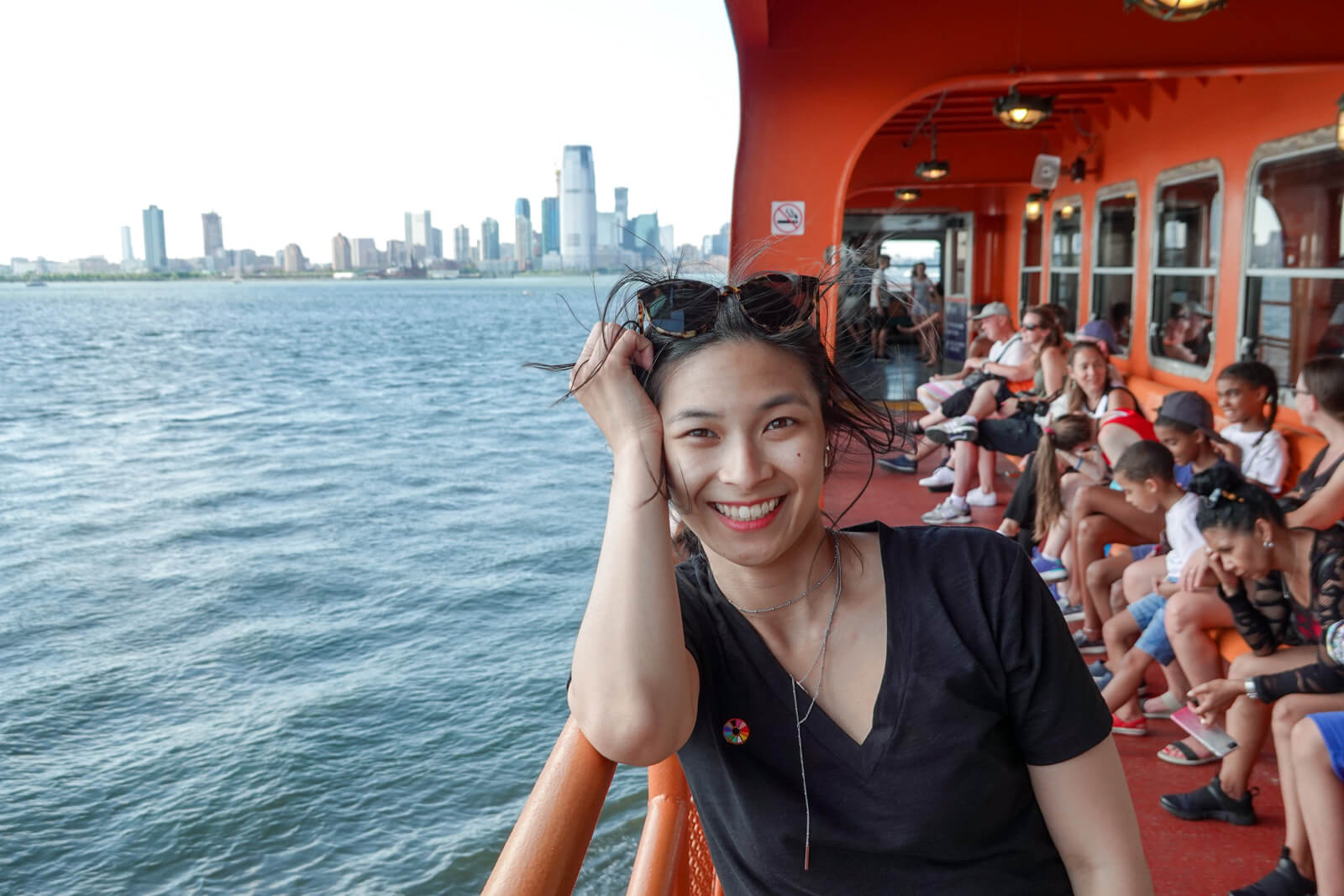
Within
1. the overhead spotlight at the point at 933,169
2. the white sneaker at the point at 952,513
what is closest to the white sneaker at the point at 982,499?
the white sneaker at the point at 952,513

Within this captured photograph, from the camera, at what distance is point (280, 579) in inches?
523

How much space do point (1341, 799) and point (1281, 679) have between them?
1.21ft

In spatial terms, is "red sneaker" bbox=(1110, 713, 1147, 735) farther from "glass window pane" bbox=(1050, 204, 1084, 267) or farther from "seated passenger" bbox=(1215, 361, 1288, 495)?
"glass window pane" bbox=(1050, 204, 1084, 267)

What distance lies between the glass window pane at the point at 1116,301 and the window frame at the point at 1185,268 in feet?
0.90

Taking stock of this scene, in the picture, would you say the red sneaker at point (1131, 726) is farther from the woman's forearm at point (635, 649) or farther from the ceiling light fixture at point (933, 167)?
the ceiling light fixture at point (933, 167)

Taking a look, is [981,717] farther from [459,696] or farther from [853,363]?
[459,696]

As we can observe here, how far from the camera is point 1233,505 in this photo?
2.79 m

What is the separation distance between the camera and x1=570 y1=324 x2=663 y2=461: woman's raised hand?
1.30m

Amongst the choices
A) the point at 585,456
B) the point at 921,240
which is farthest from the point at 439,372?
the point at 921,240

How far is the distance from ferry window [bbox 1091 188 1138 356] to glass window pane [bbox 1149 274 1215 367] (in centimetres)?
59

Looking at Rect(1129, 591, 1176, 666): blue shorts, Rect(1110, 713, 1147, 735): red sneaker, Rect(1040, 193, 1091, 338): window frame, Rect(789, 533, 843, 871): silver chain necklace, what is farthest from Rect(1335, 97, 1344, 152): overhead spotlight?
Rect(789, 533, 843, 871): silver chain necklace

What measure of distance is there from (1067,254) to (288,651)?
28.2 ft

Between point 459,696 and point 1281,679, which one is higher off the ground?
point 1281,679

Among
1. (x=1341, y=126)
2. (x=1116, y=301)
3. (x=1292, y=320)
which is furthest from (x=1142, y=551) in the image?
(x=1116, y=301)
